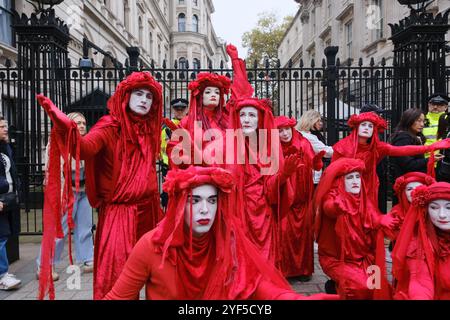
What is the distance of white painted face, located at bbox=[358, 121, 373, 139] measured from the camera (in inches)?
151

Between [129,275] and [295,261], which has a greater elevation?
[129,275]

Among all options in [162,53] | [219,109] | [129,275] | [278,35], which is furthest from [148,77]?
[278,35]

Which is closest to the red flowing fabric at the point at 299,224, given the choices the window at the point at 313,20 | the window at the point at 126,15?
the window at the point at 126,15

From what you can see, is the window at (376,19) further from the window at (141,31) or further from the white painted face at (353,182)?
the window at (141,31)

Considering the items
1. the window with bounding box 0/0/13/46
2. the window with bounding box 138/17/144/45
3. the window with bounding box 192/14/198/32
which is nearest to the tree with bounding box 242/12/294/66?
the window with bounding box 192/14/198/32

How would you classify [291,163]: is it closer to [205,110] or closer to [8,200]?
[205,110]

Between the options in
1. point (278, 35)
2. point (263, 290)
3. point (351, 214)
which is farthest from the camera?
point (278, 35)

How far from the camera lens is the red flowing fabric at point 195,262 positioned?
1.94m

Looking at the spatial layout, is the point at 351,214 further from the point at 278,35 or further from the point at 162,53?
the point at 278,35

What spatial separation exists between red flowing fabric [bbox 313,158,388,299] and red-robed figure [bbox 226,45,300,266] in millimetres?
498

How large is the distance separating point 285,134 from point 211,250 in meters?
2.19

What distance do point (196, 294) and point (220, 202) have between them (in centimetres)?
49

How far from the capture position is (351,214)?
323 cm

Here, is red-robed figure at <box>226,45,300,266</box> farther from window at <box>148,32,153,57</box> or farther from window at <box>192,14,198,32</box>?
window at <box>192,14,198,32</box>
